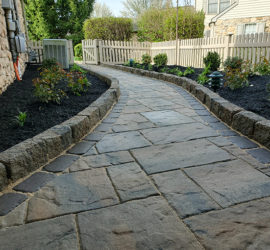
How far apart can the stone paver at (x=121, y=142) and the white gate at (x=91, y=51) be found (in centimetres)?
1055

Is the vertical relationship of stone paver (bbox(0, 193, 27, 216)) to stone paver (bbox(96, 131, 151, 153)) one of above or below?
below

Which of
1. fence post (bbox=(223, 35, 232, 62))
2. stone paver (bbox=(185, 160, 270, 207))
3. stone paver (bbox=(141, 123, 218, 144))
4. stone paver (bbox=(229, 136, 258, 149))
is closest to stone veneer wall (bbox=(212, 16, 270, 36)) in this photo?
fence post (bbox=(223, 35, 232, 62))

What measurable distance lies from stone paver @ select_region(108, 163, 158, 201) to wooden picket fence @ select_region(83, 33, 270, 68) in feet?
18.4

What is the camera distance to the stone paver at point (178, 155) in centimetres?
213

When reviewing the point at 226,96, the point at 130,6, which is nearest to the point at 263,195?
the point at 226,96

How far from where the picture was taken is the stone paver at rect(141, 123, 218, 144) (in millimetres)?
2727

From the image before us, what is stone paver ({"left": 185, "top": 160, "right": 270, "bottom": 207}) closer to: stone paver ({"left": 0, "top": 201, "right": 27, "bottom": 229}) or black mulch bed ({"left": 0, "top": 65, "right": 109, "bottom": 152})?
stone paver ({"left": 0, "top": 201, "right": 27, "bottom": 229})

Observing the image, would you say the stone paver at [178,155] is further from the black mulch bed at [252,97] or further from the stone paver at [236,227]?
the black mulch bed at [252,97]

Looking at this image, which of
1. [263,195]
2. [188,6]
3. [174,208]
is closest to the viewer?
[174,208]

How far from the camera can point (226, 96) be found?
4262 mm

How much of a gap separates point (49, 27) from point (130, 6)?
41.0 feet

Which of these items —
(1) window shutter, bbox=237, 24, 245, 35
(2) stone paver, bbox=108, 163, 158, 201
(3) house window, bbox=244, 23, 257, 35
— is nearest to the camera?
(2) stone paver, bbox=108, 163, 158, 201

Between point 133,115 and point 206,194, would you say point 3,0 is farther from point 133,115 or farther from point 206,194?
point 206,194

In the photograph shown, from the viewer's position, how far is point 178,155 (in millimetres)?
2330
